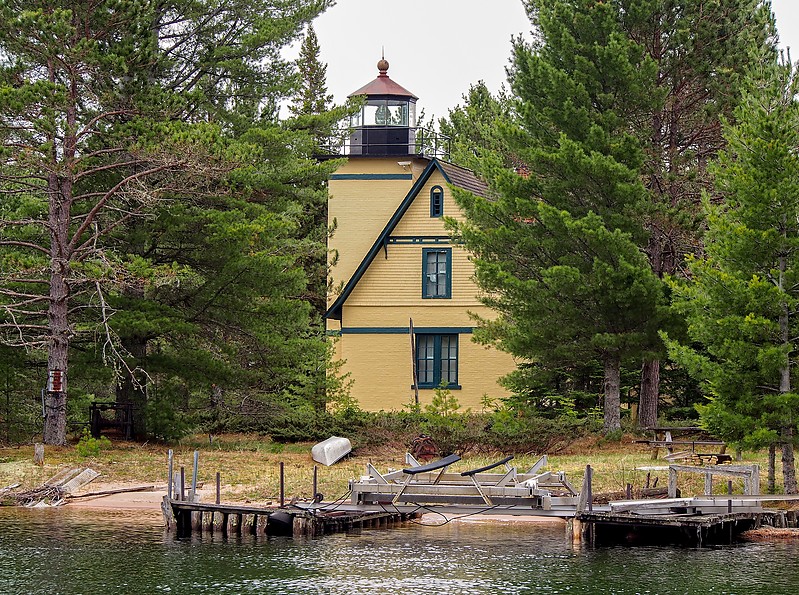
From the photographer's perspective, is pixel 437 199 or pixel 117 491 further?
pixel 437 199

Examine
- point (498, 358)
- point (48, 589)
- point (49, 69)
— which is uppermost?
point (49, 69)

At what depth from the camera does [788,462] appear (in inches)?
Answer: 980

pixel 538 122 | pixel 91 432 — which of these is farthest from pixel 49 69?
pixel 538 122

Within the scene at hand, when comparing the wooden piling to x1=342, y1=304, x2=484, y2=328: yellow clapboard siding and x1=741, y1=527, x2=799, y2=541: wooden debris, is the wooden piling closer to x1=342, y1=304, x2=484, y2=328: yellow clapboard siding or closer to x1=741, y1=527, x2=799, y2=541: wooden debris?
x1=342, y1=304, x2=484, y2=328: yellow clapboard siding

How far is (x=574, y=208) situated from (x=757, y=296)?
33.4 feet

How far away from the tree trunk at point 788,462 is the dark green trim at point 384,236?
18926 mm

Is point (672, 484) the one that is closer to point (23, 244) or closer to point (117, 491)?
point (117, 491)

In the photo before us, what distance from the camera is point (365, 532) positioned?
938 inches

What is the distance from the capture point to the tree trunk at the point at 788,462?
80.7 feet

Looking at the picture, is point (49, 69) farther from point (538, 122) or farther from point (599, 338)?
point (599, 338)

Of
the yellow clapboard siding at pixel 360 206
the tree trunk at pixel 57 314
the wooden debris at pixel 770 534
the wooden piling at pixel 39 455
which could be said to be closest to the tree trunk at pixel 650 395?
the wooden debris at pixel 770 534

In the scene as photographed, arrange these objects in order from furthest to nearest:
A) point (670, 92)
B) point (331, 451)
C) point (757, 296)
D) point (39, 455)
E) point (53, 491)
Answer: point (670, 92)
point (331, 451)
point (39, 455)
point (53, 491)
point (757, 296)

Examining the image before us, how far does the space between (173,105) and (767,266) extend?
50.7 ft

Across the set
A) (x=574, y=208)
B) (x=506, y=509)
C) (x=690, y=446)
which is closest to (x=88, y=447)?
(x=506, y=509)
